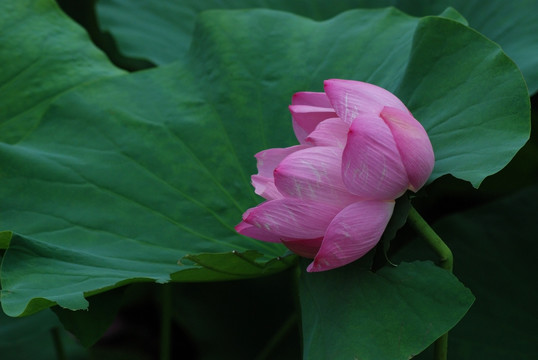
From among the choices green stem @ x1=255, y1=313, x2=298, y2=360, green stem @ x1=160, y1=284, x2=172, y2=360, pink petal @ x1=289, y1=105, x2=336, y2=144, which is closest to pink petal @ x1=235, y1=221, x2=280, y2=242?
pink petal @ x1=289, y1=105, x2=336, y2=144

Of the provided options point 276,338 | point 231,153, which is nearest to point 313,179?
point 231,153

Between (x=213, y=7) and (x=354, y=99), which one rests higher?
(x=354, y=99)

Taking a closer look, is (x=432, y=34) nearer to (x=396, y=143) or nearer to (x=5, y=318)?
(x=396, y=143)

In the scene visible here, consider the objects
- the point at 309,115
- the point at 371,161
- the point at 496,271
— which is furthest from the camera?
the point at 496,271

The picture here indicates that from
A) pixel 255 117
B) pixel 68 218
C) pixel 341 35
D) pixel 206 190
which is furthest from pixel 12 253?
pixel 341 35

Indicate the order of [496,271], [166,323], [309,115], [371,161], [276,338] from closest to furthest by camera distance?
[371,161], [309,115], [496,271], [166,323], [276,338]

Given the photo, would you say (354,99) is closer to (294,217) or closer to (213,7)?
(294,217)
